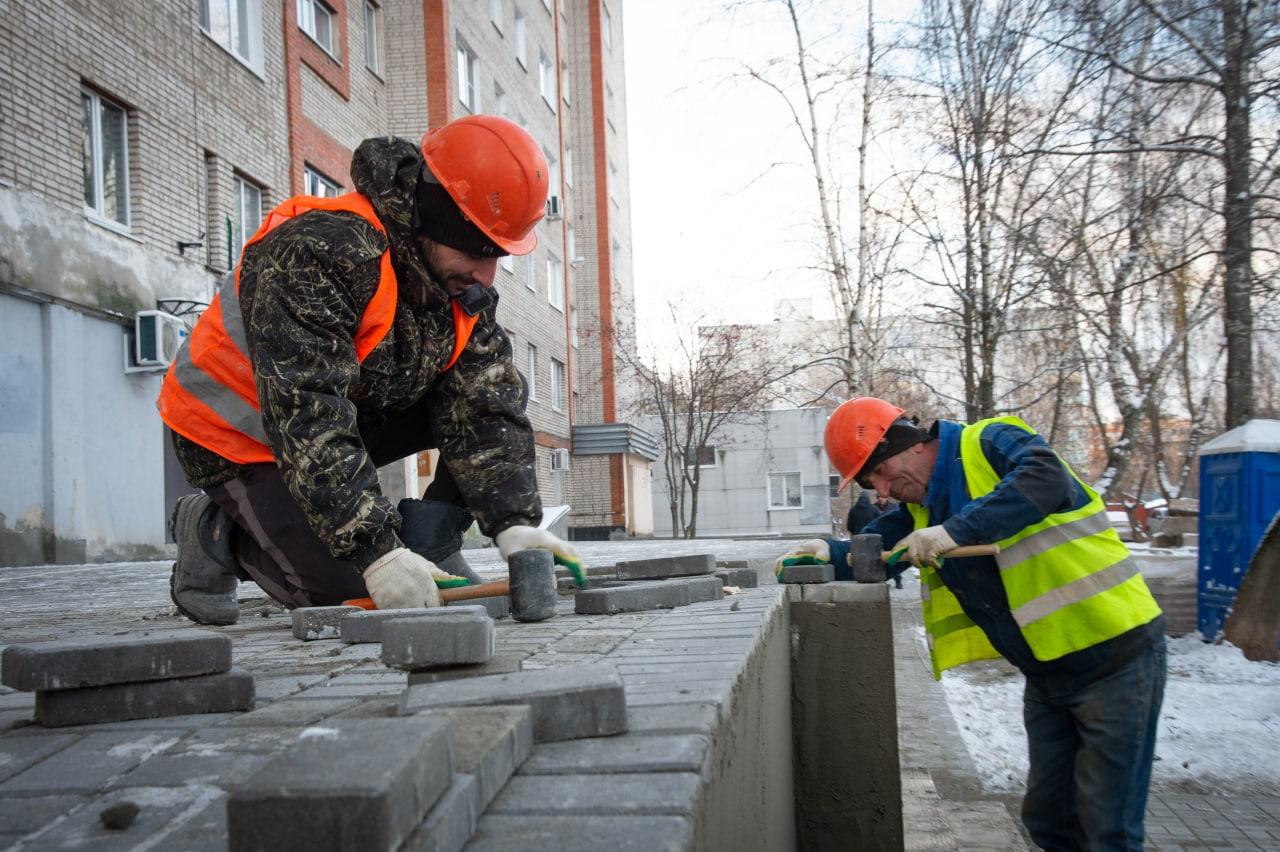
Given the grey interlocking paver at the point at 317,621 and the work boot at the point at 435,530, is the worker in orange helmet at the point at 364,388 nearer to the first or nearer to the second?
the work boot at the point at 435,530

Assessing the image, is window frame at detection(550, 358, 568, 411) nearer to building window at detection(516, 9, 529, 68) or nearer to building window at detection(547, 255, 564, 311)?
building window at detection(547, 255, 564, 311)

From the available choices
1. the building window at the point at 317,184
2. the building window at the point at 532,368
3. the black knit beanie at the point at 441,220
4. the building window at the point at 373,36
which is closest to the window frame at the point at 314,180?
the building window at the point at 317,184

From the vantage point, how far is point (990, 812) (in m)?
5.25

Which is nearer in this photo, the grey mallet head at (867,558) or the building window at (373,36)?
the grey mallet head at (867,558)

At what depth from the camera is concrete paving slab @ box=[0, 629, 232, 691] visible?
6.47 ft

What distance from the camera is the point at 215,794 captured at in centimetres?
153

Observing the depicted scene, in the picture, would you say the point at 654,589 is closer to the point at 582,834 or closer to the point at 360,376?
the point at 360,376

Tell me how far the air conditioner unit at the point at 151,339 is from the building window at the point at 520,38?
16.5 metres

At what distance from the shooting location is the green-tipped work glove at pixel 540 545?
147 inches

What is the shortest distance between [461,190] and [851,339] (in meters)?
13.0

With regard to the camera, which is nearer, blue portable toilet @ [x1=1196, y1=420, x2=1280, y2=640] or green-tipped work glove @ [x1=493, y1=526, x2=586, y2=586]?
green-tipped work glove @ [x1=493, y1=526, x2=586, y2=586]

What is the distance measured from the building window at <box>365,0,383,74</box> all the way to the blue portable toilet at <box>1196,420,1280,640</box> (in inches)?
581

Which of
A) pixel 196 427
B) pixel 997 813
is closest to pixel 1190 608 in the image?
pixel 997 813

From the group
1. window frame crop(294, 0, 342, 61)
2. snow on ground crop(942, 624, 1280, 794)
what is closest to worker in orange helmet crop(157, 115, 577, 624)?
snow on ground crop(942, 624, 1280, 794)
